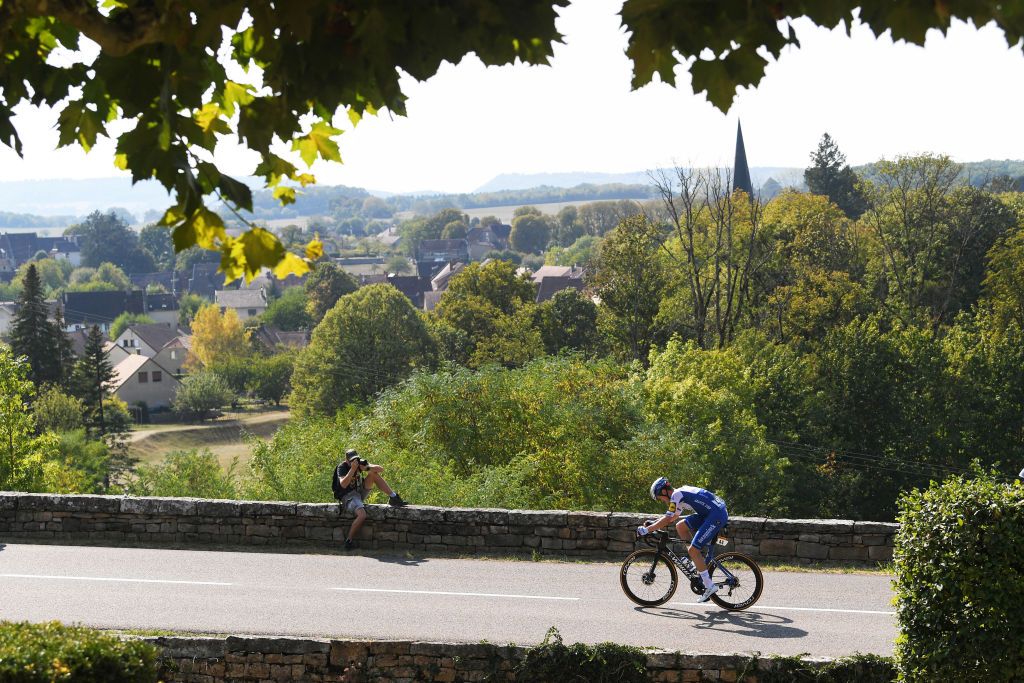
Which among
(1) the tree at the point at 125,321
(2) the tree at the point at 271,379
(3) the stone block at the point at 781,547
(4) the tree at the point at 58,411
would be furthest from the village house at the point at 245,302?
(3) the stone block at the point at 781,547

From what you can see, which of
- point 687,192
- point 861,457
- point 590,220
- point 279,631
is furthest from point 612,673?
point 590,220

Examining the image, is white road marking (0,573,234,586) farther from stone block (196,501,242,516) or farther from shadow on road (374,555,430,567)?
shadow on road (374,555,430,567)

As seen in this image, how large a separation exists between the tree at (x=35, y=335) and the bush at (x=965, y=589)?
67.0 meters

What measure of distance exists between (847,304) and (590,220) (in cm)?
14488

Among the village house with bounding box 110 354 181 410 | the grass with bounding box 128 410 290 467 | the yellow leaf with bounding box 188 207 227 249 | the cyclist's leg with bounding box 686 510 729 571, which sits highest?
the yellow leaf with bounding box 188 207 227 249

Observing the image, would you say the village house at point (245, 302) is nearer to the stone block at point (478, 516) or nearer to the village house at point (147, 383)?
the village house at point (147, 383)

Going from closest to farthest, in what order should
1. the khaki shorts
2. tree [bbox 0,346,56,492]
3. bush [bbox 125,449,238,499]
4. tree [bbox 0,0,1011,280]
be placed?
tree [bbox 0,0,1011,280] < the khaki shorts < bush [bbox 125,449,238,499] < tree [bbox 0,346,56,492]

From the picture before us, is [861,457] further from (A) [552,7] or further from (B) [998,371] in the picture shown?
(A) [552,7]

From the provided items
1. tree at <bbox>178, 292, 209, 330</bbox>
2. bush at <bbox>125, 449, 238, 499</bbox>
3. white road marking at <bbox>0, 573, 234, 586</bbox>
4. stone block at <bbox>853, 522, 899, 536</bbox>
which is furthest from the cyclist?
tree at <bbox>178, 292, 209, 330</bbox>

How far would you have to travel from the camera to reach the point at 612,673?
8.72 metres

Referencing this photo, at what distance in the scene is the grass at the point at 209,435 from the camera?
77.8 meters

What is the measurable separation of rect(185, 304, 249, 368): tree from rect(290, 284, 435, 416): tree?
48.3 meters

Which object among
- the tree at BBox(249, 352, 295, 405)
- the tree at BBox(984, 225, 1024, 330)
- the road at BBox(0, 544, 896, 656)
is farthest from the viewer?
the tree at BBox(249, 352, 295, 405)

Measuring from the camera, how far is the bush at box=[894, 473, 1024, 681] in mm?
7855
